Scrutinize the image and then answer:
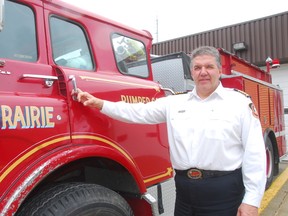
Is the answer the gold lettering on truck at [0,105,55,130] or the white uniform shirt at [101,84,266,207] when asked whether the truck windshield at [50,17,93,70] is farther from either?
the white uniform shirt at [101,84,266,207]

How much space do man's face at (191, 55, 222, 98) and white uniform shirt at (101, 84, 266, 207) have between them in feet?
0.18

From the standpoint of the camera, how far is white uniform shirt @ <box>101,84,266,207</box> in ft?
6.56

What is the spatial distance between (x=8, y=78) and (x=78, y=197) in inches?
31.3

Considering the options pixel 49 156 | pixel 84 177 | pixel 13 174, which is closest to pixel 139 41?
pixel 84 177

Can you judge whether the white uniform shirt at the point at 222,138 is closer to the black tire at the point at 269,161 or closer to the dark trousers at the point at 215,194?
the dark trousers at the point at 215,194

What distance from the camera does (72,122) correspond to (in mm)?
2098

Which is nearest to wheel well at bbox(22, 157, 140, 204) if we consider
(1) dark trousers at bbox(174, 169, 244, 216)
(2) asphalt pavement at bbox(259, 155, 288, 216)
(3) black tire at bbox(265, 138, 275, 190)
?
(1) dark trousers at bbox(174, 169, 244, 216)

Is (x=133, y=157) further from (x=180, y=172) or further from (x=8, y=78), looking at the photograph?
(x=8, y=78)

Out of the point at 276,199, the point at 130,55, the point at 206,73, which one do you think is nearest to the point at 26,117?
the point at 206,73

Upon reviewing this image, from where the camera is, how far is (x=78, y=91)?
84.7 inches

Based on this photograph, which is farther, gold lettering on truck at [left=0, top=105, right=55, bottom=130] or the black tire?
the black tire

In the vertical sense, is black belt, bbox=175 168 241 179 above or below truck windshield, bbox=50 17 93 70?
below

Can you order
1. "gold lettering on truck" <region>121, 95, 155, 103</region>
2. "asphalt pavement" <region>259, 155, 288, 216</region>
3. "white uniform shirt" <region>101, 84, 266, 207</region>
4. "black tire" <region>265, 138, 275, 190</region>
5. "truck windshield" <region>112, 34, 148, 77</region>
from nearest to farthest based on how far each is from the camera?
"white uniform shirt" <region>101, 84, 266, 207</region>, "gold lettering on truck" <region>121, 95, 155, 103</region>, "truck windshield" <region>112, 34, 148, 77</region>, "asphalt pavement" <region>259, 155, 288, 216</region>, "black tire" <region>265, 138, 275, 190</region>

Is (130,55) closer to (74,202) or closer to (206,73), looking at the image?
(206,73)
